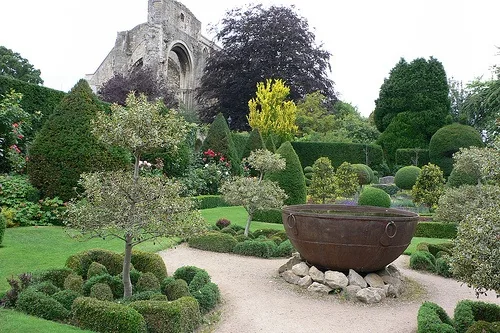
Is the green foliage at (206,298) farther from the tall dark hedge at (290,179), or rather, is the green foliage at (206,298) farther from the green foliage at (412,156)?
the green foliage at (412,156)

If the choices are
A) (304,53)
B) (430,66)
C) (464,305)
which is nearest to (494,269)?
(464,305)

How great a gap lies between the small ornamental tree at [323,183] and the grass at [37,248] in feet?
21.3

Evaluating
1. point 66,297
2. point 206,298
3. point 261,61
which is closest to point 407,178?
point 261,61

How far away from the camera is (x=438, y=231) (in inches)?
491

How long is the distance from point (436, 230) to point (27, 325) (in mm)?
11144

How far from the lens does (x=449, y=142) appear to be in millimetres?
27000

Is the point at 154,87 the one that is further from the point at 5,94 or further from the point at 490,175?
the point at 490,175

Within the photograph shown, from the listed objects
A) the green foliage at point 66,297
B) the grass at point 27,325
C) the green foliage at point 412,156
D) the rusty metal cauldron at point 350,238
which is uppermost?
the green foliage at point 412,156

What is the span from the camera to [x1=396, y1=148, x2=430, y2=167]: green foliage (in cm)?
2974

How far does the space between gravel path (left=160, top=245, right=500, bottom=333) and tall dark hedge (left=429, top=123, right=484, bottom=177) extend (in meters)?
21.1

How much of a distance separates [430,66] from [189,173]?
2609 cm

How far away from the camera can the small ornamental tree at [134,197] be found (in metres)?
4.72

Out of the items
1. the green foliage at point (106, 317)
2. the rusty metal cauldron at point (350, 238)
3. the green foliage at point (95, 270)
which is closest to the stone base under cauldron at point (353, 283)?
the rusty metal cauldron at point (350, 238)

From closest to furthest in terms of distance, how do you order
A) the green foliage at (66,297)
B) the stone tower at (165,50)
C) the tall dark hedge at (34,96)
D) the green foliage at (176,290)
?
1. the green foliage at (66,297)
2. the green foliage at (176,290)
3. the tall dark hedge at (34,96)
4. the stone tower at (165,50)
